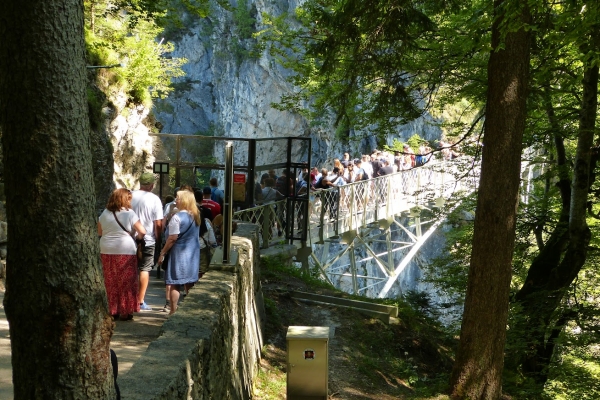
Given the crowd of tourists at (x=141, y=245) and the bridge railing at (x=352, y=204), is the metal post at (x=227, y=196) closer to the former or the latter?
the crowd of tourists at (x=141, y=245)

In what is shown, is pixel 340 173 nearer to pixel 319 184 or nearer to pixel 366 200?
pixel 319 184

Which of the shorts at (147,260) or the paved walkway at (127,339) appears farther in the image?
the shorts at (147,260)

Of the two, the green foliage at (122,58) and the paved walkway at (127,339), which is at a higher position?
the green foliage at (122,58)

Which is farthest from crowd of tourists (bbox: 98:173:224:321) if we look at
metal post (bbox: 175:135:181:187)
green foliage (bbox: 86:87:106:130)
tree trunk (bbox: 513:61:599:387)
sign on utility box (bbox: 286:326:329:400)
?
green foliage (bbox: 86:87:106:130)

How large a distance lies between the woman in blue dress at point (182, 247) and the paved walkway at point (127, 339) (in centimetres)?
33

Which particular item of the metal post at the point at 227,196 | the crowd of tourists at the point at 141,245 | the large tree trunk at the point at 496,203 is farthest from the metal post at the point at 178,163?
the large tree trunk at the point at 496,203

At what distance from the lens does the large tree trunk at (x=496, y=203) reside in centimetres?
671

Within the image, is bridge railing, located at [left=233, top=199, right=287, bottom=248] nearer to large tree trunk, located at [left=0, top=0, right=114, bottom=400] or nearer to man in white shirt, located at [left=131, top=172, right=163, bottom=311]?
man in white shirt, located at [left=131, top=172, right=163, bottom=311]

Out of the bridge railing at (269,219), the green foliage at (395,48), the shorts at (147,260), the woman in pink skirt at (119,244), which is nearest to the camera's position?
the woman in pink skirt at (119,244)

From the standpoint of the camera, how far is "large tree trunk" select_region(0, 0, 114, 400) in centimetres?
225

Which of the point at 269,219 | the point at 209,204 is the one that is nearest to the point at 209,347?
the point at 209,204

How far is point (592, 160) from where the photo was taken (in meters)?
9.89

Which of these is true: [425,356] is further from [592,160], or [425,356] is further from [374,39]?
[374,39]

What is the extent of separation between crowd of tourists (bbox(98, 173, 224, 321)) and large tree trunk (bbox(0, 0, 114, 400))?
4215mm
